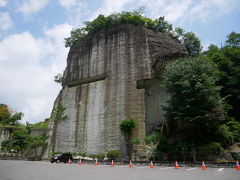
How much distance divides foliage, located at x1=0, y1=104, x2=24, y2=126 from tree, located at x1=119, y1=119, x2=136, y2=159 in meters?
24.9

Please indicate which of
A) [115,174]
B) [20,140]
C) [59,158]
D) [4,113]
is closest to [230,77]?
[115,174]

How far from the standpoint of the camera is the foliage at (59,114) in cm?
2751

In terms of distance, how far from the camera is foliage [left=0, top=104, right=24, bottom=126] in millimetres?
37031

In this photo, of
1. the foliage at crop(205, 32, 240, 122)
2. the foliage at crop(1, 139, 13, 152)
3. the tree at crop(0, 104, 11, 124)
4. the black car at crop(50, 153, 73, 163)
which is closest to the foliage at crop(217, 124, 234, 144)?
the foliage at crop(205, 32, 240, 122)

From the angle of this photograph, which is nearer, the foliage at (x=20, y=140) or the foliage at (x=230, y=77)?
the foliage at (x=230, y=77)

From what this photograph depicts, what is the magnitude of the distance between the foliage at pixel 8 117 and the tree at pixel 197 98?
30.2 m

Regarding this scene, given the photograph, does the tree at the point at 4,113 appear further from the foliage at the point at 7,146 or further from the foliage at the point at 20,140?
the foliage at the point at 20,140

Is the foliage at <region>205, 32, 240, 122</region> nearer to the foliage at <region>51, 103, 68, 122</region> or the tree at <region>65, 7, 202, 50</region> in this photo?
the tree at <region>65, 7, 202, 50</region>

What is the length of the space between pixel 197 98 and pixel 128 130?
7.64 meters

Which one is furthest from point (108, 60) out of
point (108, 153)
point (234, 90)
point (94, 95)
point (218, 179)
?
point (218, 179)

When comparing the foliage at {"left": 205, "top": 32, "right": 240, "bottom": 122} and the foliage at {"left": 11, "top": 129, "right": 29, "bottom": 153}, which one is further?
the foliage at {"left": 11, "top": 129, "right": 29, "bottom": 153}

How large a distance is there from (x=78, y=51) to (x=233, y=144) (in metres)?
22.5

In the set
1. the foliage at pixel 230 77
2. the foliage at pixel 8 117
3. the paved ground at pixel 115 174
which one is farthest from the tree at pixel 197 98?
the foliage at pixel 8 117

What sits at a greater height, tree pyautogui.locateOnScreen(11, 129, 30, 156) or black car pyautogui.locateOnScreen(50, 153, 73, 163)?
tree pyautogui.locateOnScreen(11, 129, 30, 156)
